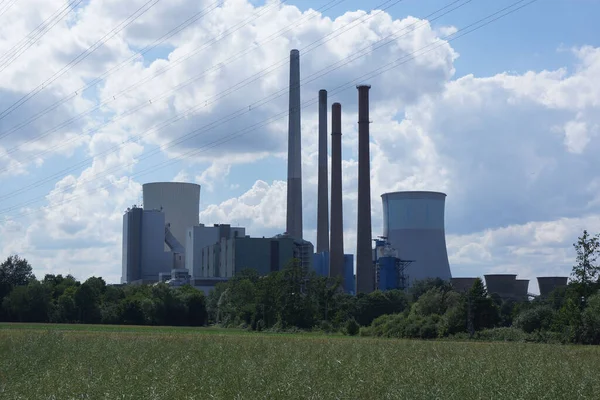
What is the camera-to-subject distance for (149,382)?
14578 millimetres

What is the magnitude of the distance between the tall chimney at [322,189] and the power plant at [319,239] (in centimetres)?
12

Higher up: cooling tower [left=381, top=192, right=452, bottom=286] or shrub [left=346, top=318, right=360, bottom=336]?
cooling tower [left=381, top=192, right=452, bottom=286]

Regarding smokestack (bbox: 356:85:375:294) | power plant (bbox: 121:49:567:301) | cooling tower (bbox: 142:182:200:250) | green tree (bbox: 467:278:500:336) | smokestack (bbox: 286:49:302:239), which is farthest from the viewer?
cooling tower (bbox: 142:182:200:250)

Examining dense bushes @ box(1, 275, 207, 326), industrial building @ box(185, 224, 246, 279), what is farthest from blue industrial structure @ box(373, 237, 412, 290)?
dense bushes @ box(1, 275, 207, 326)

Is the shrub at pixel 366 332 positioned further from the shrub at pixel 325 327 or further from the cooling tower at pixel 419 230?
the cooling tower at pixel 419 230

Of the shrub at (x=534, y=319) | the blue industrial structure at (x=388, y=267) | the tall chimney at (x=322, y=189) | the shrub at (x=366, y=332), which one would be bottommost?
the shrub at (x=366, y=332)

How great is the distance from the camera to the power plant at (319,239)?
87062mm

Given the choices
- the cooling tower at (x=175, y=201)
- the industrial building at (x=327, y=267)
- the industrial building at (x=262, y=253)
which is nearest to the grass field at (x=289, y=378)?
the industrial building at (x=327, y=267)

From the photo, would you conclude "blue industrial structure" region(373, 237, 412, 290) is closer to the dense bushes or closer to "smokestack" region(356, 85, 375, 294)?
"smokestack" region(356, 85, 375, 294)

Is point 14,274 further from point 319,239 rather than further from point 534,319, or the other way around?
point 534,319

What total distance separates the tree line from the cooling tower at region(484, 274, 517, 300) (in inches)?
131

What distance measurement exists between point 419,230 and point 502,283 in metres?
11.0

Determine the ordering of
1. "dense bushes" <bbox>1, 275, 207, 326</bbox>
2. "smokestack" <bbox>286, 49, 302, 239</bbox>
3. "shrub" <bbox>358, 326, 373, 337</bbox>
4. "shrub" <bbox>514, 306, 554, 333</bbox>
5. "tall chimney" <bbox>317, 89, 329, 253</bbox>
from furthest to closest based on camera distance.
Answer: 1. "tall chimney" <bbox>317, 89, 329, 253</bbox>
2. "smokestack" <bbox>286, 49, 302, 239</bbox>
3. "dense bushes" <bbox>1, 275, 207, 326</bbox>
4. "shrub" <bbox>358, 326, 373, 337</bbox>
5. "shrub" <bbox>514, 306, 554, 333</bbox>

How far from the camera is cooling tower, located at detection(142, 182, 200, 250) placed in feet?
368
